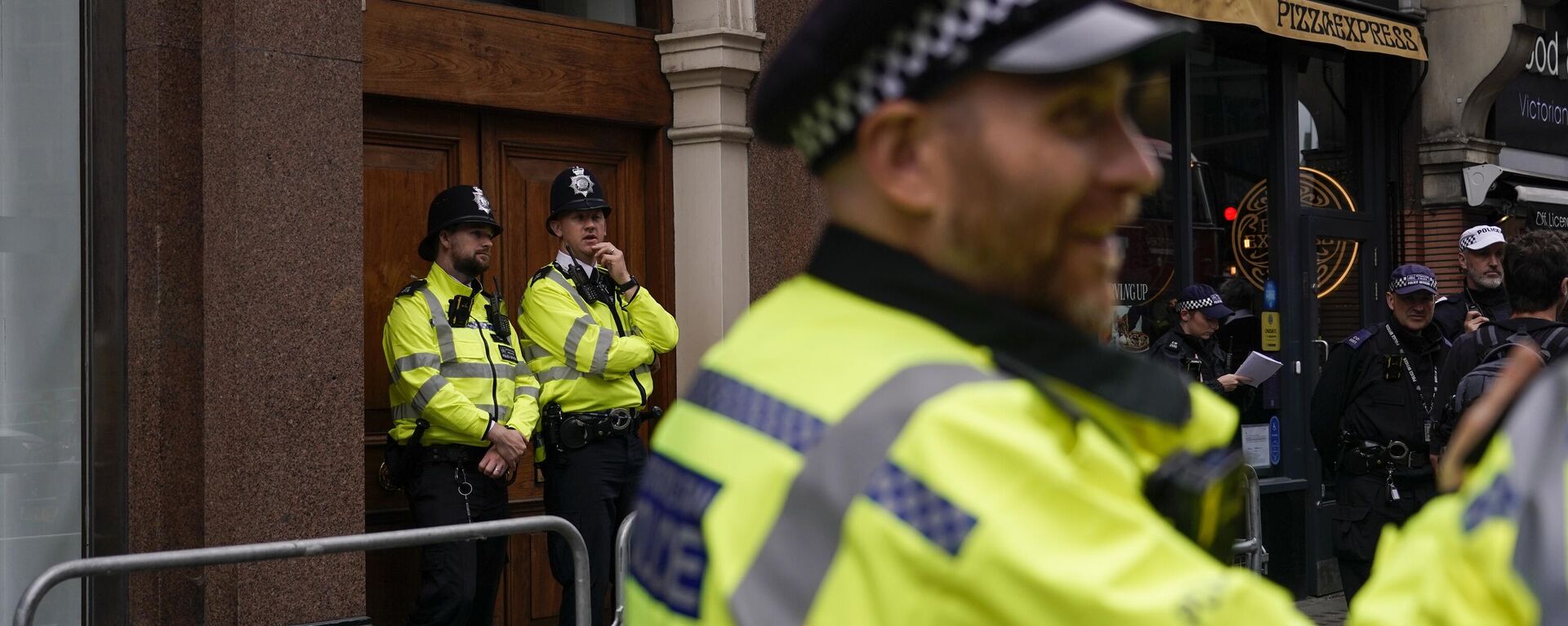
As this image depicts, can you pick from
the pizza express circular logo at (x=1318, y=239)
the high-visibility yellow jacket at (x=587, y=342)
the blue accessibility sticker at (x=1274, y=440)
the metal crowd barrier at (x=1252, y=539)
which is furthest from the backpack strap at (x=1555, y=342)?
the pizza express circular logo at (x=1318, y=239)

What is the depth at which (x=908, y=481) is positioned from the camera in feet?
3.91

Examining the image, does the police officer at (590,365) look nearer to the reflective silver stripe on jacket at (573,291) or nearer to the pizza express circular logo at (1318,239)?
the reflective silver stripe on jacket at (573,291)

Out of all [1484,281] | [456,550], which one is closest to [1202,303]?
[1484,281]

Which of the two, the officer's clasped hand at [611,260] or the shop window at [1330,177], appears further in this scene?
the shop window at [1330,177]

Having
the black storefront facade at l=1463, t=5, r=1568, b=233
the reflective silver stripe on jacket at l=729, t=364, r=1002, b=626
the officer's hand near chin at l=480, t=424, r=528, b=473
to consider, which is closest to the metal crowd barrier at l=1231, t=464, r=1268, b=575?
the officer's hand near chin at l=480, t=424, r=528, b=473

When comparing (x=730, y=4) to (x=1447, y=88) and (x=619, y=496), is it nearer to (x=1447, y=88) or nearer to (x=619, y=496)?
(x=619, y=496)

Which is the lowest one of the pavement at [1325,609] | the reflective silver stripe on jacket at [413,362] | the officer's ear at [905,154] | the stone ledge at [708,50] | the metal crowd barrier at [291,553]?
the pavement at [1325,609]

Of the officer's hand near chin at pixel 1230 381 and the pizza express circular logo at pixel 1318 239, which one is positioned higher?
the pizza express circular logo at pixel 1318 239

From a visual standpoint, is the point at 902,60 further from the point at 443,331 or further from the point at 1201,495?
the point at 443,331

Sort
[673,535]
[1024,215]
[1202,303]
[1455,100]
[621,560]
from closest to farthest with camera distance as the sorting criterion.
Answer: [1024,215]
[673,535]
[621,560]
[1202,303]
[1455,100]

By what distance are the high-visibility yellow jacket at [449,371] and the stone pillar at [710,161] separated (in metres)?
1.28

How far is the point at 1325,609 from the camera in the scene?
10.8 m

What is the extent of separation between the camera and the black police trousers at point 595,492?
718 centimetres

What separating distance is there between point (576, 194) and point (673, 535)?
5.99 metres
